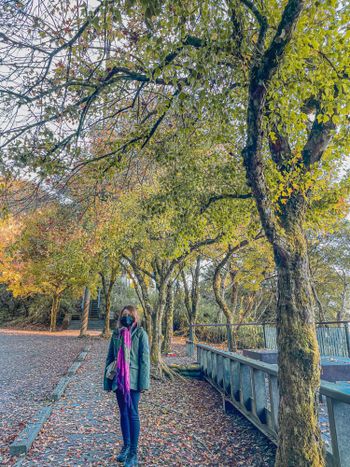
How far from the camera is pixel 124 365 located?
397 cm

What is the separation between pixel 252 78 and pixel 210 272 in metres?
20.4

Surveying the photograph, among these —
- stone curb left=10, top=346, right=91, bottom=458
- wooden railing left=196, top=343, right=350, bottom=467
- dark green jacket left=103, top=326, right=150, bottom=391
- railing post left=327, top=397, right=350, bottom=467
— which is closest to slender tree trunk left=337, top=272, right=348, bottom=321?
wooden railing left=196, top=343, right=350, bottom=467

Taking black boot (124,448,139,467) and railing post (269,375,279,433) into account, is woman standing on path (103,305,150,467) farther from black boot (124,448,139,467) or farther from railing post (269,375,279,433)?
railing post (269,375,279,433)

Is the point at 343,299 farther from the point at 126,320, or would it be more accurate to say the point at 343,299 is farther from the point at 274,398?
the point at 126,320

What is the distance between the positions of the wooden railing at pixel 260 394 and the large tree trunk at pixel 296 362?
16 centimetres

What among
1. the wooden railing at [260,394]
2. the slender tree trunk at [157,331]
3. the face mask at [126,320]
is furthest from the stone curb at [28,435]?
the slender tree trunk at [157,331]

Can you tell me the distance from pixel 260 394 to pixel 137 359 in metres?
2.10

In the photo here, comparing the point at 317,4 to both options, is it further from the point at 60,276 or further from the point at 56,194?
the point at 60,276

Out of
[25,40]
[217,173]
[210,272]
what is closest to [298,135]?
[217,173]

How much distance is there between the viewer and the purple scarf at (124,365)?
391cm

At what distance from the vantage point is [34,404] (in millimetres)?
6293

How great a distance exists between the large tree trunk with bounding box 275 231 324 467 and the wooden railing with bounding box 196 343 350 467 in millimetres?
157

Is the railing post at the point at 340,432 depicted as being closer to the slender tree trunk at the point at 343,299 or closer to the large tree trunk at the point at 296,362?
the large tree trunk at the point at 296,362

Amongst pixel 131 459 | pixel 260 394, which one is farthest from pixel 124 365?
pixel 260 394
